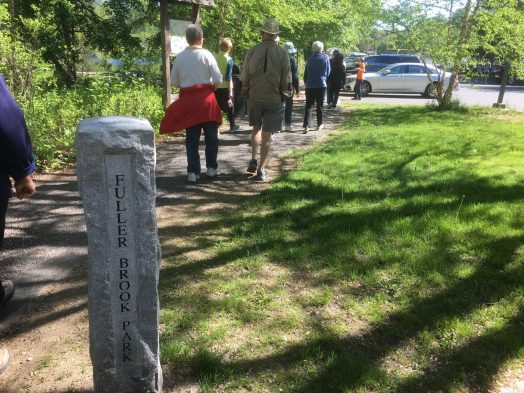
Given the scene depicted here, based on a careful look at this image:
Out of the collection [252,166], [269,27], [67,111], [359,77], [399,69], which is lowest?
[252,166]

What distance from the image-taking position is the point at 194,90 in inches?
218

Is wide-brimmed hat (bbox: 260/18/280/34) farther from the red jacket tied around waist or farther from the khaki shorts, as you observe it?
the red jacket tied around waist

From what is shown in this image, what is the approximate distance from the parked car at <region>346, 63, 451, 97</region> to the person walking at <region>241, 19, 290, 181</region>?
1726 centimetres

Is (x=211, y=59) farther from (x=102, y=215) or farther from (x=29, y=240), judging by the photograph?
(x=102, y=215)

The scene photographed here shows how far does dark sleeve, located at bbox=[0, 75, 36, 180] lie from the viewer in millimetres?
2455

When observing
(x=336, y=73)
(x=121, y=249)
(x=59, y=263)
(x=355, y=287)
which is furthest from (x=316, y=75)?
(x=121, y=249)

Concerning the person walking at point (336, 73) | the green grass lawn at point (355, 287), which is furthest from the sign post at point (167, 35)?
the person walking at point (336, 73)

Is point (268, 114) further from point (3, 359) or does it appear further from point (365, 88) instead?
point (365, 88)

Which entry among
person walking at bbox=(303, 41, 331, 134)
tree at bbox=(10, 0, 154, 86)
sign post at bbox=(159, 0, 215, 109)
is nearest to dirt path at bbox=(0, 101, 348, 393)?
sign post at bbox=(159, 0, 215, 109)

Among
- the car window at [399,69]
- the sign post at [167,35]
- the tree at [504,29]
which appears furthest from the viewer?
the car window at [399,69]

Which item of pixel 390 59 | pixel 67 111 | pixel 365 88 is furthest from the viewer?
pixel 390 59

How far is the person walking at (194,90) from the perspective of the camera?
17.8 ft

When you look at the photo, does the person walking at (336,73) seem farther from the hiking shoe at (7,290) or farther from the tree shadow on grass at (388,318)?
the hiking shoe at (7,290)

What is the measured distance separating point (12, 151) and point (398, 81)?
21569 millimetres
